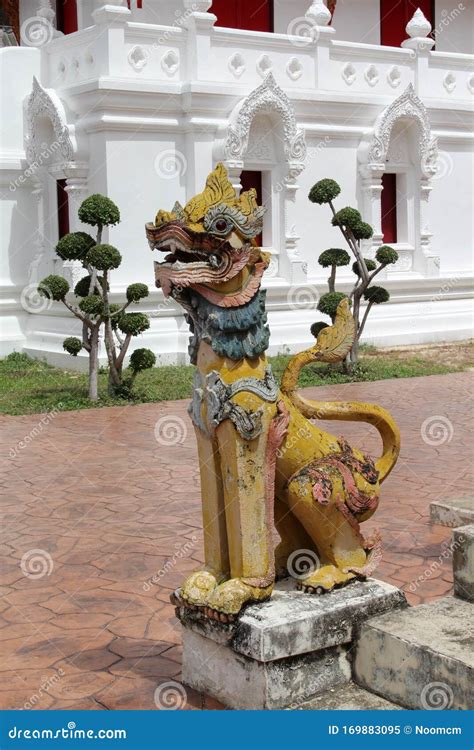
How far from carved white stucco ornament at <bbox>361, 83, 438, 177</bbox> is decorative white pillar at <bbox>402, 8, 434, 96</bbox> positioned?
1.99 feet

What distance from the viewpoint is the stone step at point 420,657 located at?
362 centimetres

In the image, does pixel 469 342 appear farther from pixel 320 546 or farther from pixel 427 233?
pixel 320 546

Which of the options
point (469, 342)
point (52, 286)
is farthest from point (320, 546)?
point (469, 342)

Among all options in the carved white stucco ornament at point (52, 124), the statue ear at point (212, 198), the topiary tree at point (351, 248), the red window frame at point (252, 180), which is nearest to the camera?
the statue ear at point (212, 198)

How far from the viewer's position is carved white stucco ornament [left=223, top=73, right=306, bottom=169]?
14.9 m

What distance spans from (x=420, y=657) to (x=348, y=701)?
1.24 ft

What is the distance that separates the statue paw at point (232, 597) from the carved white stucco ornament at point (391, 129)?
44.3ft

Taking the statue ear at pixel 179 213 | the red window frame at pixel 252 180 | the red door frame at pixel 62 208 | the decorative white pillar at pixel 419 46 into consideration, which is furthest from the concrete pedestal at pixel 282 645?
the decorative white pillar at pixel 419 46

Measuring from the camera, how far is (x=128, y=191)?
1439 centimetres

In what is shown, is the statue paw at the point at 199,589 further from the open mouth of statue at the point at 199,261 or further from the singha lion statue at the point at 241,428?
the open mouth of statue at the point at 199,261

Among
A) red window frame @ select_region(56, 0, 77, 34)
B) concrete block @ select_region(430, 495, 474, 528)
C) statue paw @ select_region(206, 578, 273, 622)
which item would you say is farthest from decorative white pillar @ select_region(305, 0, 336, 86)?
statue paw @ select_region(206, 578, 273, 622)

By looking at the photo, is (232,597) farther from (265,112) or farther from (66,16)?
(66,16)

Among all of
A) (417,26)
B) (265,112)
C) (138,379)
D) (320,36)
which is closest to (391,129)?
(320,36)

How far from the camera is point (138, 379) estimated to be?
13367mm
